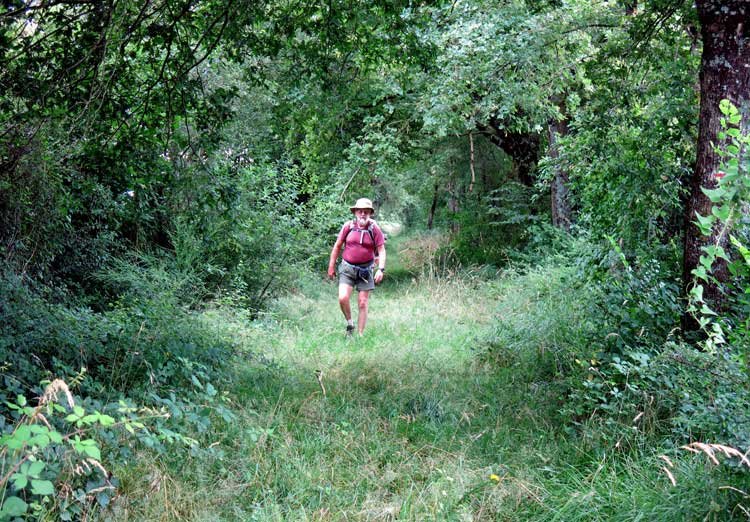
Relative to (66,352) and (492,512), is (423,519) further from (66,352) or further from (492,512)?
(66,352)

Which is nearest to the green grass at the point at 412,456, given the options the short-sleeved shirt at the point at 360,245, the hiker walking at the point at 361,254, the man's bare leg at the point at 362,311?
the man's bare leg at the point at 362,311

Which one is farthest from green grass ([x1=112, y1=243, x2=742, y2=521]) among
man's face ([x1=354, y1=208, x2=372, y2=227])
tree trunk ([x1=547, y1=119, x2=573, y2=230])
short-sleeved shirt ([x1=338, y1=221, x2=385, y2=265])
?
tree trunk ([x1=547, y1=119, x2=573, y2=230])

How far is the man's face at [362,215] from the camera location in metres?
8.95

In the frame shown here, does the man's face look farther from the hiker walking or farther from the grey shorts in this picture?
the grey shorts

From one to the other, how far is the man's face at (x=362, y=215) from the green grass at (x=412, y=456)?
2.45m

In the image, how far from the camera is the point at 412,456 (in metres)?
4.18

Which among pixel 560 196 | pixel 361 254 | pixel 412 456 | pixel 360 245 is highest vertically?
pixel 560 196

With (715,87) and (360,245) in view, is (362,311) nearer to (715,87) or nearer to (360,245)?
(360,245)

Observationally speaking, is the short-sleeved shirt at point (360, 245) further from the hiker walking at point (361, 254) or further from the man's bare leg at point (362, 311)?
the man's bare leg at point (362, 311)

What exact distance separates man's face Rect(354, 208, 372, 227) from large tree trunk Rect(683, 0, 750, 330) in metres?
4.89

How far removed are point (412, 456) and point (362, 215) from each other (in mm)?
5245

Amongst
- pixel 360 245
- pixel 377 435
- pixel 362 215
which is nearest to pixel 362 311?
pixel 360 245

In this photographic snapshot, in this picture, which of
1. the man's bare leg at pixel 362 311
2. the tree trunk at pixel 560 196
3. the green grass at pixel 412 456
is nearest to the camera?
the green grass at pixel 412 456

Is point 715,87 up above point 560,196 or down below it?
above
